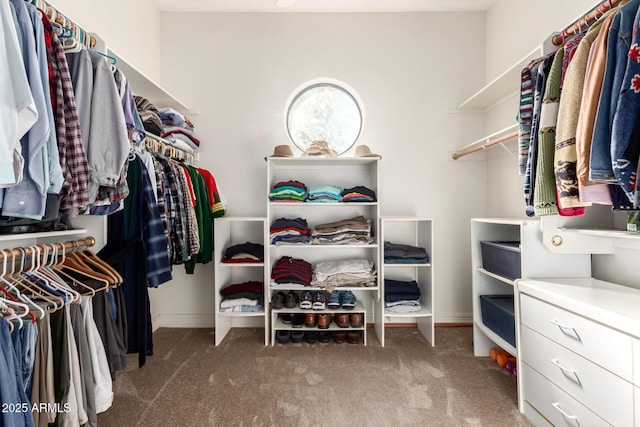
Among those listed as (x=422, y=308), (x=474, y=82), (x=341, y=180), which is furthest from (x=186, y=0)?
(x=422, y=308)

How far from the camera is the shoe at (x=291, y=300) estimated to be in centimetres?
243

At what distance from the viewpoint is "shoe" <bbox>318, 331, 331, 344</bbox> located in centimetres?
242

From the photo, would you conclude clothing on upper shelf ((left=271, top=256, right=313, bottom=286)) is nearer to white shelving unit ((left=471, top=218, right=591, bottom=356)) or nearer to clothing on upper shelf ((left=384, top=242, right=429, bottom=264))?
clothing on upper shelf ((left=384, top=242, right=429, bottom=264))

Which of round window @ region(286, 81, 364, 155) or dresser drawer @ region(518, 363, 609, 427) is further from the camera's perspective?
round window @ region(286, 81, 364, 155)

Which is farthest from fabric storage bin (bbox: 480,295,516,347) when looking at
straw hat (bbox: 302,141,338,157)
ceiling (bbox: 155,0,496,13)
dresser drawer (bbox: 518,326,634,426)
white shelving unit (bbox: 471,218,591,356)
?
ceiling (bbox: 155,0,496,13)

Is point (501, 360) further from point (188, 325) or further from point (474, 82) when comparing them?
point (188, 325)

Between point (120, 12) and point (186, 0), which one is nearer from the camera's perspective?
point (120, 12)

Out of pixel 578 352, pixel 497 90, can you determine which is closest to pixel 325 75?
pixel 497 90

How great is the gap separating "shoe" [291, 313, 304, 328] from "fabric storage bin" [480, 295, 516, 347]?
133cm

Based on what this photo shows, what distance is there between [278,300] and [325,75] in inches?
78.1

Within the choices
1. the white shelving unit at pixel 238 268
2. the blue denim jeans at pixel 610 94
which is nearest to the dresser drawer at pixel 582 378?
the blue denim jeans at pixel 610 94

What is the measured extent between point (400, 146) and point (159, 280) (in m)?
2.16

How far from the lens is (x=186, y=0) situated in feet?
8.70

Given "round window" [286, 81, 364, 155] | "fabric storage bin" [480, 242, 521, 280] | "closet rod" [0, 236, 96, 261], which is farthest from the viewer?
"round window" [286, 81, 364, 155]
